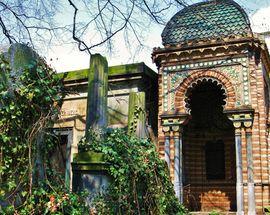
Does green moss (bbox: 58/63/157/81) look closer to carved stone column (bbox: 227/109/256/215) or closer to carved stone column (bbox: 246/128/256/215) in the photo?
carved stone column (bbox: 227/109/256/215)

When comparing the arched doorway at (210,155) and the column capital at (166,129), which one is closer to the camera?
the column capital at (166,129)

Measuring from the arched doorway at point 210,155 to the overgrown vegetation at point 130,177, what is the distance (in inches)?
278

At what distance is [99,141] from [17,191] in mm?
2043

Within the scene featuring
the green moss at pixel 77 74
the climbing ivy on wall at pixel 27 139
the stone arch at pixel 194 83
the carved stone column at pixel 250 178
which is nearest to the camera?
the climbing ivy on wall at pixel 27 139

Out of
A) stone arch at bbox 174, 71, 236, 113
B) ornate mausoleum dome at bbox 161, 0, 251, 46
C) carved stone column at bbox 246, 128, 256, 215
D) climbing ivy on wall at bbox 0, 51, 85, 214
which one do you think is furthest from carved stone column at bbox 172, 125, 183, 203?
climbing ivy on wall at bbox 0, 51, 85, 214

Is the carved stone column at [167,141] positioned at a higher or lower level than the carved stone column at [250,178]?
higher

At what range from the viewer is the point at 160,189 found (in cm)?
610

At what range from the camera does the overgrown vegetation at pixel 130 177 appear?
5500 millimetres

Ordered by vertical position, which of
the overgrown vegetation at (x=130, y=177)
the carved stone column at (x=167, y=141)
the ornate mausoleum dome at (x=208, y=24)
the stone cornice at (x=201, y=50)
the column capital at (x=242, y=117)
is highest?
the ornate mausoleum dome at (x=208, y=24)

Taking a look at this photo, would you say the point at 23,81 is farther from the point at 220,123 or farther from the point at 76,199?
the point at 220,123

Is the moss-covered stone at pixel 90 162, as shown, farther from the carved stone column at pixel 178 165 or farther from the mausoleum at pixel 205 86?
the carved stone column at pixel 178 165

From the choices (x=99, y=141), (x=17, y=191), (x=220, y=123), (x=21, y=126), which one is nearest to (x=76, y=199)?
(x=17, y=191)

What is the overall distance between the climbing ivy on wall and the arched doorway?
9075 mm

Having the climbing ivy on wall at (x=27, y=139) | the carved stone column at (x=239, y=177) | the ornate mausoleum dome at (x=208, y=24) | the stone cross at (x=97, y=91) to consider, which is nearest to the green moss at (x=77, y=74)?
the ornate mausoleum dome at (x=208, y=24)
